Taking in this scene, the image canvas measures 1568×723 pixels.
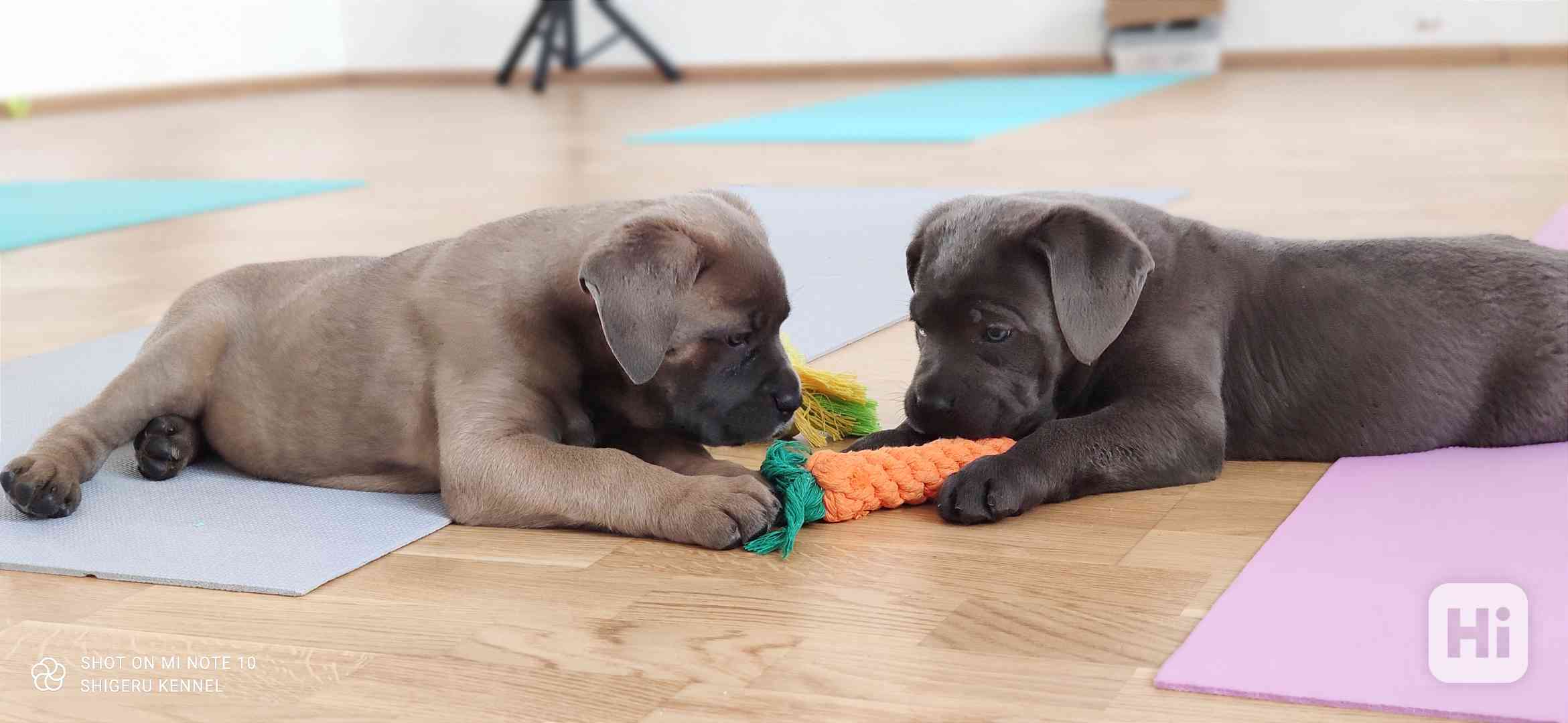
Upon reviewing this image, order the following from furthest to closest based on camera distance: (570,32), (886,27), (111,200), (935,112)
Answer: (570,32), (886,27), (935,112), (111,200)

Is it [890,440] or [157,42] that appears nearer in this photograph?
[890,440]

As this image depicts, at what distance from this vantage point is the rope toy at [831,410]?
321cm

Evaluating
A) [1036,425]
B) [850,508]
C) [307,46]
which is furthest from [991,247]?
[307,46]

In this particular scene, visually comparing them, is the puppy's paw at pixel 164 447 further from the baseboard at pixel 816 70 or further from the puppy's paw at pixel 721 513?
the baseboard at pixel 816 70

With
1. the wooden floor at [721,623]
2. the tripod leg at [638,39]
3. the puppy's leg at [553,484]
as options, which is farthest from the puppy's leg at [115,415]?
the tripod leg at [638,39]

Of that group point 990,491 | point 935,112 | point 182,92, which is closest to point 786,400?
point 990,491

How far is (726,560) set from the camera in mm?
2482

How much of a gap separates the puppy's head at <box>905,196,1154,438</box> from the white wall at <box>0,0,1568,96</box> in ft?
35.8

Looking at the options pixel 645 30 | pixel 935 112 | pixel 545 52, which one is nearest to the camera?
pixel 935 112

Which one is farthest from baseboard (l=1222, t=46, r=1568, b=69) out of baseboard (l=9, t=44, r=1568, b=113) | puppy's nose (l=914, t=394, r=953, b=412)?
puppy's nose (l=914, t=394, r=953, b=412)

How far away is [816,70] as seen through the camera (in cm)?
1491

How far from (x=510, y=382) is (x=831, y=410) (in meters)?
0.77

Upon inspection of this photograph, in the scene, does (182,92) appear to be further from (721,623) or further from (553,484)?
(721,623)

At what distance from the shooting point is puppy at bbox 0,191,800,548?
2588 millimetres
